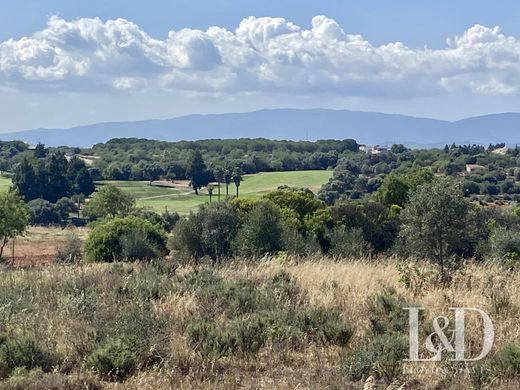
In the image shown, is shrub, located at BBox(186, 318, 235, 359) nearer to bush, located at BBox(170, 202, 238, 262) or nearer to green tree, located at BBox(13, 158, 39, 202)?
bush, located at BBox(170, 202, 238, 262)

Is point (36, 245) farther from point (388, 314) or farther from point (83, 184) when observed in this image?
point (388, 314)

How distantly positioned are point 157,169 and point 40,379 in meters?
94.1

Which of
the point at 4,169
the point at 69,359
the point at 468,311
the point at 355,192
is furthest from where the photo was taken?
the point at 4,169

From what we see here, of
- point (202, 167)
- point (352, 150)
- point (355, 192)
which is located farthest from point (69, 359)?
point (352, 150)

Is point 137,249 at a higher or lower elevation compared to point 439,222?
lower

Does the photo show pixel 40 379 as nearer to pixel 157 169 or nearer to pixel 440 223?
pixel 440 223

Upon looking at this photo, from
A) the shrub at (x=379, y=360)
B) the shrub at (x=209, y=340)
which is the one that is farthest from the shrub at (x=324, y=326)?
the shrub at (x=209, y=340)

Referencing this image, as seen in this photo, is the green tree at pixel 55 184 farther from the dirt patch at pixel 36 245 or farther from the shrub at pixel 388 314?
the shrub at pixel 388 314

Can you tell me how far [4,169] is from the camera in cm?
10312

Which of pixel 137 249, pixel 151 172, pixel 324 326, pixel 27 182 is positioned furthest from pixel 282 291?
pixel 151 172

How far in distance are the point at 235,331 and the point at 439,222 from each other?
4692mm

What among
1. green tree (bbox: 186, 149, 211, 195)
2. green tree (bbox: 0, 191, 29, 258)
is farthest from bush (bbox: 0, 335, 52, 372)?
green tree (bbox: 186, 149, 211, 195)

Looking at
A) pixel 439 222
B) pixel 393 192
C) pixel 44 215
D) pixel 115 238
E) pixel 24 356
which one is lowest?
pixel 44 215

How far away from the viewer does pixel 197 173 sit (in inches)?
3644
